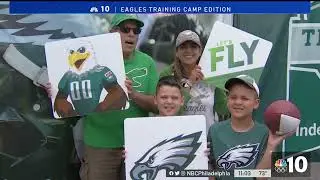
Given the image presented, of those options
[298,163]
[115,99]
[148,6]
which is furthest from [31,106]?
[298,163]

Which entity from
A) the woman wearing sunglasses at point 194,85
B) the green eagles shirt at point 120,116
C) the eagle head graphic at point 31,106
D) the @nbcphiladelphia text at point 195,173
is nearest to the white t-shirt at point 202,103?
the woman wearing sunglasses at point 194,85

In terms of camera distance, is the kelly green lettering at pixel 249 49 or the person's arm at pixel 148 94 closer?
the person's arm at pixel 148 94

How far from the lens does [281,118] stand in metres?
2.52

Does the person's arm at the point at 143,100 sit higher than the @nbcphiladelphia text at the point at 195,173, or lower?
higher

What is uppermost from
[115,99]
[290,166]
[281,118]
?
[115,99]

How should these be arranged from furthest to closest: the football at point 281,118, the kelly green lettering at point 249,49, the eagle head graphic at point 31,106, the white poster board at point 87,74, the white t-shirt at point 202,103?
the eagle head graphic at point 31,106 → the kelly green lettering at point 249,49 → the white t-shirt at point 202,103 → the white poster board at point 87,74 → the football at point 281,118

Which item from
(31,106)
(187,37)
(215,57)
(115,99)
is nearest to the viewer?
(115,99)

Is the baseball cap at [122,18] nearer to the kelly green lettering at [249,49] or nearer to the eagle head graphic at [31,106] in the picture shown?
the eagle head graphic at [31,106]

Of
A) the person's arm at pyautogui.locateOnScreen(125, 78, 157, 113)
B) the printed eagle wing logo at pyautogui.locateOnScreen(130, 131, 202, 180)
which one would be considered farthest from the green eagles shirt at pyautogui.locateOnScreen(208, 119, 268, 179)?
the person's arm at pyautogui.locateOnScreen(125, 78, 157, 113)

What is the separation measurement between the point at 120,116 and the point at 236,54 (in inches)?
29.7

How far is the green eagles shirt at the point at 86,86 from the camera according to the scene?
2.73m

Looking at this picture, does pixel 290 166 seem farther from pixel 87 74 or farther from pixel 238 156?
pixel 87 74

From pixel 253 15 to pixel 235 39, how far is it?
231 mm

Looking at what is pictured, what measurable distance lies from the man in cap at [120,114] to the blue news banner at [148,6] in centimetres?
7
